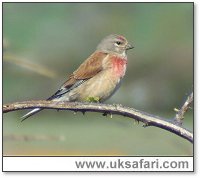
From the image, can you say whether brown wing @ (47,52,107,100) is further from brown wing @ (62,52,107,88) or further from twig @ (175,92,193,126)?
twig @ (175,92,193,126)

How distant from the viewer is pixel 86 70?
13.1 ft

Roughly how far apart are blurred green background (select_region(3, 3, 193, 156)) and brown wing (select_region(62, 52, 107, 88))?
303 mm

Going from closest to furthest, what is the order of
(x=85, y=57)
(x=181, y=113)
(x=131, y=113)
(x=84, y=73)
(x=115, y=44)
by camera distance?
(x=131, y=113) < (x=181, y=113) < (x=84, y=73) < (x=115, y=44) < (x=85, y=57)

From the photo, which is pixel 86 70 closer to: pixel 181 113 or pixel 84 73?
pixel 84 73

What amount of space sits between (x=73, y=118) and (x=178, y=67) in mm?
2421

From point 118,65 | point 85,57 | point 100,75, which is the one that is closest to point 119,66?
point 118,65

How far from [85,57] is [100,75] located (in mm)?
2710

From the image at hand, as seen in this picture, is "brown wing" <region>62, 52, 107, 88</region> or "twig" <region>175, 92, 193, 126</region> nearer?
"twig" <region>175, 92, 193, 126</region>

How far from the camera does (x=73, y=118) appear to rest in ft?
16.7

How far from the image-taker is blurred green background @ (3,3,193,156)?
4121mm

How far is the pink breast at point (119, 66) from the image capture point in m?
4.01

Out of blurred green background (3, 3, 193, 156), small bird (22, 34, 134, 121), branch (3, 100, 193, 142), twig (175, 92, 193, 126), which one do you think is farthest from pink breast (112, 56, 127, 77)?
branch (3, 100, 193, 142)

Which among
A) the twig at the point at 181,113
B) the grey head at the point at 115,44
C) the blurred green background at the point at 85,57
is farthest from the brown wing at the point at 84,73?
the twig at the point at 181,113

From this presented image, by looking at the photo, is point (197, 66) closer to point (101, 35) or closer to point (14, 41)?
point (14, 41)
